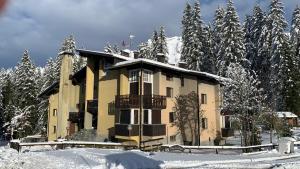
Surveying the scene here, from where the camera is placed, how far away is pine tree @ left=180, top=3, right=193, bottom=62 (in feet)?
219

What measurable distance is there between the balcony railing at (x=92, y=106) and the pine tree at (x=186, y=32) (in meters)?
26.3

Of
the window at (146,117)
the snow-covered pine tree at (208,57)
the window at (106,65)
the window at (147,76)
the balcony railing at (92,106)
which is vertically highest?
the snow-covered pine tree at (208,57)

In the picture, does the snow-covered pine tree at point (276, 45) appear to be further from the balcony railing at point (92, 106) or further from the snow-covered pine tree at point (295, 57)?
the balcony railing at point (92, 106)

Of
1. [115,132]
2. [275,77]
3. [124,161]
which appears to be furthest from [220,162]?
[275,77]

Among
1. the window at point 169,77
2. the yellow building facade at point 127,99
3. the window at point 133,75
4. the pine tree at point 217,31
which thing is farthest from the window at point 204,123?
the pine tree at point 217,31

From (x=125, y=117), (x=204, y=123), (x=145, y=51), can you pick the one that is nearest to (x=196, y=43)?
(x=145, y=51)

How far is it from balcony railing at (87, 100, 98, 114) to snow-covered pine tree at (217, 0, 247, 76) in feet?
82.9

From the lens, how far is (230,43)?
205 feet

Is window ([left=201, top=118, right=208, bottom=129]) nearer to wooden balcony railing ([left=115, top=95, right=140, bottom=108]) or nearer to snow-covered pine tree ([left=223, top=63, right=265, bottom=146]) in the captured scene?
snow-covered pine tree ([left=223, top=63, right=265, bottom=146])

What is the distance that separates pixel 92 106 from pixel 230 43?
29.0 m

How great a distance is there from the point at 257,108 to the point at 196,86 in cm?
876

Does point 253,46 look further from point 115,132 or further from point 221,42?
point 115,132

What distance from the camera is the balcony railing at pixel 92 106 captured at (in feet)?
145

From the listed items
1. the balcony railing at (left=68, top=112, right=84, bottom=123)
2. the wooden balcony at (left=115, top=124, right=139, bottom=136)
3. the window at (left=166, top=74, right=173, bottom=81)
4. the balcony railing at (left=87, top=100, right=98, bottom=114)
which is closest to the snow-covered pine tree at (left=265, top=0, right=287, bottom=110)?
the window at (left=166, top=74, right=173, bottom=81)
